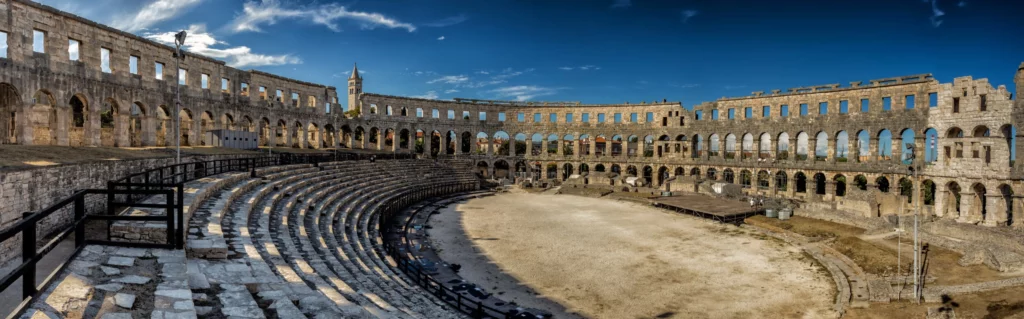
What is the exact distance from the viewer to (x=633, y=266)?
66.4 feet

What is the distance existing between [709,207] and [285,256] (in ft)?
92.6

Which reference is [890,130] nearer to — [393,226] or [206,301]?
[393,226]

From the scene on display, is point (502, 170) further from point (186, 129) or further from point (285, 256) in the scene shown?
point (285, 256)

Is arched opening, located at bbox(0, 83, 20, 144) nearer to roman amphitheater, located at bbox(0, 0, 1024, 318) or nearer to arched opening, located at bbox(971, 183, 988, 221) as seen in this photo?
roman amphitheater, located at bbox(0, 0, 1024, 318)

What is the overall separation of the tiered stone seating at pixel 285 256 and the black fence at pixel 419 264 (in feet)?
1.50

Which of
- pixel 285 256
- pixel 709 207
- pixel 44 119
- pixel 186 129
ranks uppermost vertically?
pixel 186 129

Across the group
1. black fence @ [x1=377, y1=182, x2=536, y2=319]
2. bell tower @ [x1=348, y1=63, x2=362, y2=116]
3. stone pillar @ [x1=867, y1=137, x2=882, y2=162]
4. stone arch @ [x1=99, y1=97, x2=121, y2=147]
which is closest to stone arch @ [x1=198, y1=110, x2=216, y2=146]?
stone arch @ [x1=99, y1=97, x2=121, y2=147]

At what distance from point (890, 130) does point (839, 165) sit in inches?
160

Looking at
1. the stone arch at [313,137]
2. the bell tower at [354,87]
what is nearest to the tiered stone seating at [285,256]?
the stone arch at [313,137]

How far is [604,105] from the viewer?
5531 centimetres

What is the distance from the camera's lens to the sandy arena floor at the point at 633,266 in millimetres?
A: 15773

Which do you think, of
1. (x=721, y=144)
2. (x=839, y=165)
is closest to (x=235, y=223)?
(x=839, y=165)

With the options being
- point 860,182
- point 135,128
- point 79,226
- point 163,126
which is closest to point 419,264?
point 79,226

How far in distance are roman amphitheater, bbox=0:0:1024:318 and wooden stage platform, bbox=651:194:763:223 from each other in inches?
8.8
